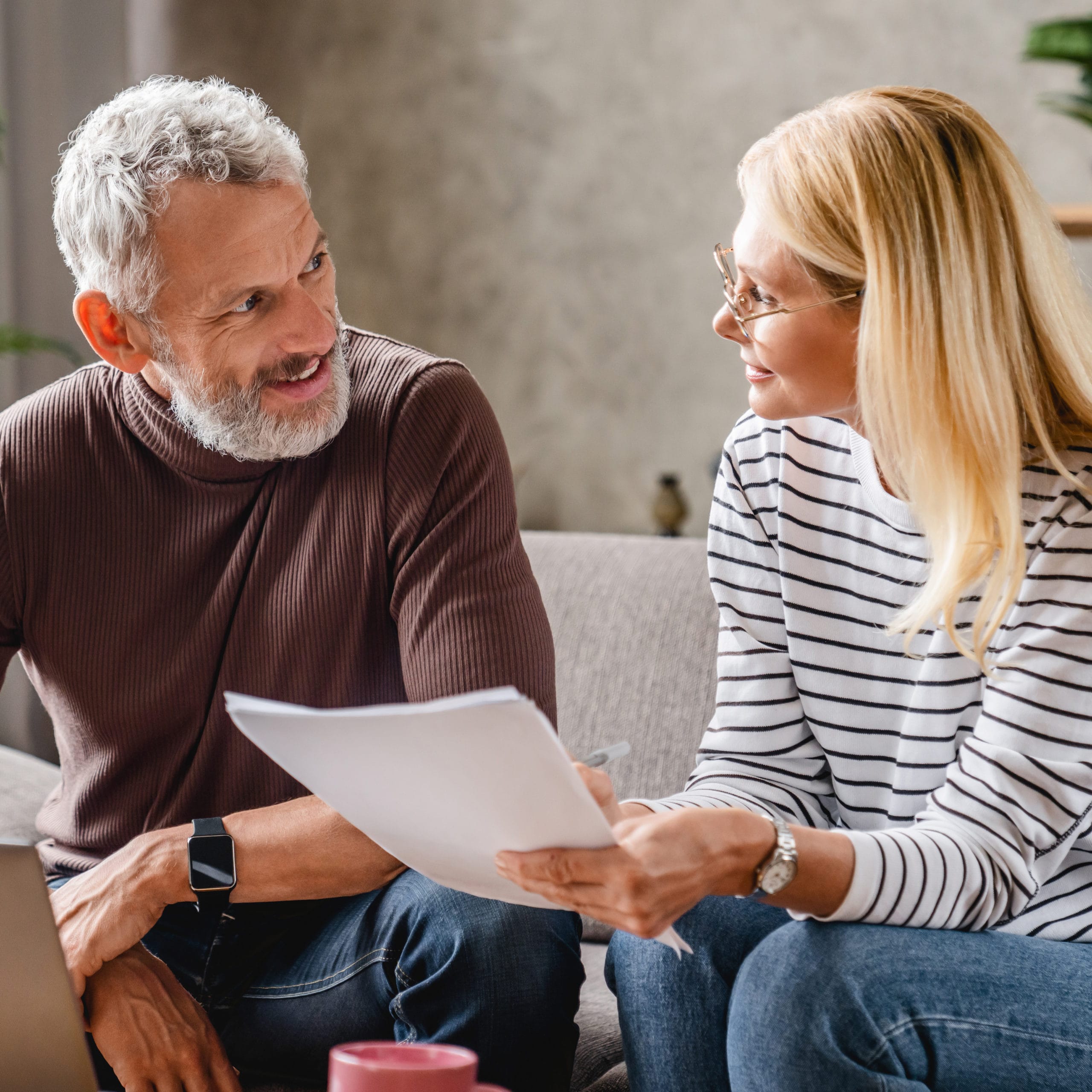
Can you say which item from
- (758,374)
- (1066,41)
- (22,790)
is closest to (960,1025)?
(758,374)

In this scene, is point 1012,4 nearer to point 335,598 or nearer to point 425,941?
point 335,598

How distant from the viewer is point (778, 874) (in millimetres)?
904

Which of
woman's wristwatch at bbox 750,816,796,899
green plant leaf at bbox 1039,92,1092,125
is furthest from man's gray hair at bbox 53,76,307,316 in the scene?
green plant leaf at bbox 1039,92,1092,125

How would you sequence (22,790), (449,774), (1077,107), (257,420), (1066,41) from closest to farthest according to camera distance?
(449,774) → (257,420) → (22,790) → (1066,41) → (1077,107)

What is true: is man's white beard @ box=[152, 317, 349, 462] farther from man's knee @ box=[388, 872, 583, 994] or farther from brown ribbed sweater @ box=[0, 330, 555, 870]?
man's knee @ box=[388, 872, 583, 994]

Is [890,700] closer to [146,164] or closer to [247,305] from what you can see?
[247,305]

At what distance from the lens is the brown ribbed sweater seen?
1199mm

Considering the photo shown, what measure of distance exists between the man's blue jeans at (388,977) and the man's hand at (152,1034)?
0.22 ft

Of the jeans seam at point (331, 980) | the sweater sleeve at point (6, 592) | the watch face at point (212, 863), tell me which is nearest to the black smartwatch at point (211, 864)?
the watch face at point (212, 863)

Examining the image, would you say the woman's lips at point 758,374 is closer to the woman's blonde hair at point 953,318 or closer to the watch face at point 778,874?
the woman's blonde hair at point 953,318

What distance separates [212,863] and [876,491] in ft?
2.31

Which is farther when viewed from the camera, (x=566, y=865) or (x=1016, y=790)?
(x=1016, y=790)

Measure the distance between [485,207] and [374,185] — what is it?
1.06ft

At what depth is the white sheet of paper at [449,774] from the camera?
68cm
